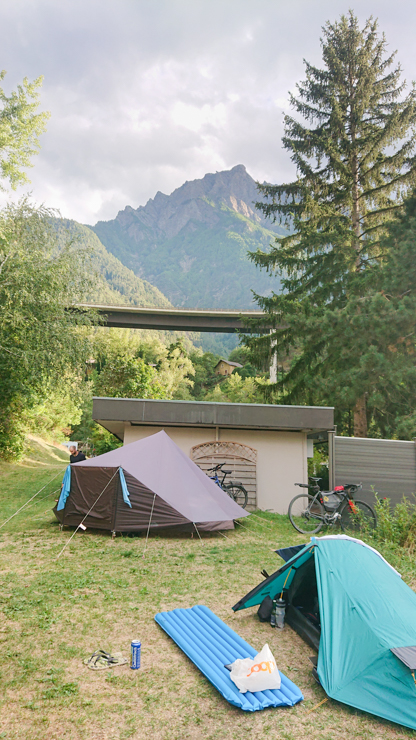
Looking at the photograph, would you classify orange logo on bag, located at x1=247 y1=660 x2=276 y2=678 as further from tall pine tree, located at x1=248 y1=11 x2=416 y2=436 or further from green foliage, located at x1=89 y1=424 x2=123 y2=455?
green foliage, located at x1=89 y1=424 x2=123 y2=455

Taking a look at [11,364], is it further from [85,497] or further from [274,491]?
[274,491]

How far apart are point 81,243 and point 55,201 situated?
4.90 ft

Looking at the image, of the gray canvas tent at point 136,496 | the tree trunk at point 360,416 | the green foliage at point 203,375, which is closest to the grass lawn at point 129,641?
the gray canvas tent at point 136,496

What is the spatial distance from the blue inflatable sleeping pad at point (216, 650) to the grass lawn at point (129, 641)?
0.06m

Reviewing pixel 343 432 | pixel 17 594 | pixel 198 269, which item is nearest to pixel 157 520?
pixel 17 594

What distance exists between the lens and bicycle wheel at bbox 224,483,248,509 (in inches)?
412

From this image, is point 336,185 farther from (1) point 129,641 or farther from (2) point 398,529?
(1) point 129,641

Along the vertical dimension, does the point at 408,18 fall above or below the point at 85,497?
above

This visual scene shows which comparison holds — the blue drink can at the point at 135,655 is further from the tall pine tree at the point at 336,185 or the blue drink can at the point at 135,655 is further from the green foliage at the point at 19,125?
the green foliage at the point at 19,125

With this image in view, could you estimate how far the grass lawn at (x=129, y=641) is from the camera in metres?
2.88

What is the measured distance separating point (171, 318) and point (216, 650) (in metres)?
28.7

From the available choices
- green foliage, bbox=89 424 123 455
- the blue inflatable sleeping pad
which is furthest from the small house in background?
the blue inflatable sleeping pad

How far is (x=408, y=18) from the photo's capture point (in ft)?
43.2

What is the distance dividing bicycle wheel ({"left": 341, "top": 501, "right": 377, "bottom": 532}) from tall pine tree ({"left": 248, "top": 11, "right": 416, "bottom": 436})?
605 centimetres
